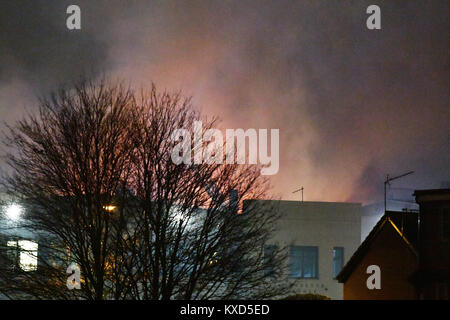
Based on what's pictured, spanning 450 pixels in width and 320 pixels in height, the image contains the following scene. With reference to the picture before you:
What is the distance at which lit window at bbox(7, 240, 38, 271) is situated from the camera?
23183 mm

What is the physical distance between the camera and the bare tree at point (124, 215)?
2298 centimetres

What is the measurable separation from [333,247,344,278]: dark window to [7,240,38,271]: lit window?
21.4 metres

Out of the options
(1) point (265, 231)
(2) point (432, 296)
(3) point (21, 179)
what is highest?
(3) point (21, 179)

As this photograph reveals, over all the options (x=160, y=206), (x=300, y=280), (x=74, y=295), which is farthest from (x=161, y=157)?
(x=300, y=280)

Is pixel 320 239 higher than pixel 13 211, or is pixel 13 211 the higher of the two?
pixel 13 211

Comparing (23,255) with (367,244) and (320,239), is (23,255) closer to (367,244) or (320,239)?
(367,244)

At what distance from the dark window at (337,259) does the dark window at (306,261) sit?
1.28 metres

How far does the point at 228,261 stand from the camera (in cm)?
2359

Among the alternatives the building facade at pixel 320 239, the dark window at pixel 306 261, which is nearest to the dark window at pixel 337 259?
Result: the building facade at pixel 320 239

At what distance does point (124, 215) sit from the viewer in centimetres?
2364

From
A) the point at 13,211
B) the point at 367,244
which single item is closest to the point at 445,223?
the point at 367,244

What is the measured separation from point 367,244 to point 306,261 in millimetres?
4639

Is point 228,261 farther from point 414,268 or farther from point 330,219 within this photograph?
point 330,219

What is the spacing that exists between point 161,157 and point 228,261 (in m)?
4.51
